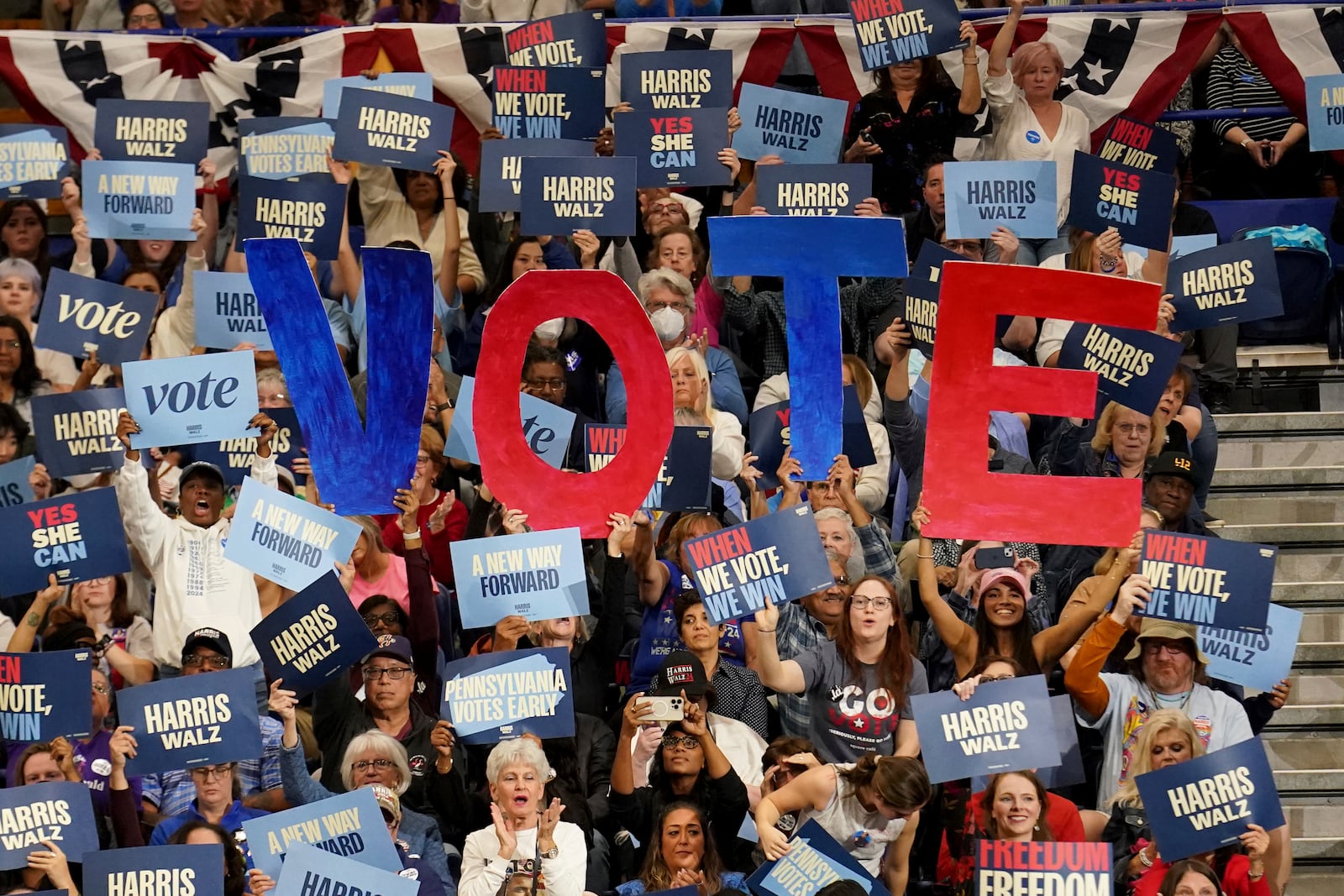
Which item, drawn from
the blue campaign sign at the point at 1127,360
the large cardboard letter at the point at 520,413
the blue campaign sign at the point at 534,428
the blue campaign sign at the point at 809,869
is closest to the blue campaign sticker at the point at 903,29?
the blue campaign sign at the point at 1127,360

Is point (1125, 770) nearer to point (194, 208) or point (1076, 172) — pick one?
point (1076, 172)

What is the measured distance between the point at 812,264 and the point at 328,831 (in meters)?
2.98

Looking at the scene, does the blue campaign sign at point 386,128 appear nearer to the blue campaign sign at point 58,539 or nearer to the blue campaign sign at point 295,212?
the blue campaign sign at point 295,212

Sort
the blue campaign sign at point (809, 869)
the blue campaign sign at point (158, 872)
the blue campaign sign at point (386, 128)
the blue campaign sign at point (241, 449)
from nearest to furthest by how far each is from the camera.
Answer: the blue campaign sign at point (809, 869) → the blue campaign sign at point (158, 872) → the blue campaign sign at point (241, 449) → the blue campaign sign at point (386, 128)

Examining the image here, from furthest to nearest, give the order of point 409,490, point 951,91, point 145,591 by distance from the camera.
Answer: point 951,91 → point 145,591 → point 409,490

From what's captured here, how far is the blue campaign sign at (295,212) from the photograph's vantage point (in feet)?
32.1

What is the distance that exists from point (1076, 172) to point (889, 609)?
259cm

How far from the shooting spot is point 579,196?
9.44m

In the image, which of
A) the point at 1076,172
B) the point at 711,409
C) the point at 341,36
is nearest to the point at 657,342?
the point at 711,409

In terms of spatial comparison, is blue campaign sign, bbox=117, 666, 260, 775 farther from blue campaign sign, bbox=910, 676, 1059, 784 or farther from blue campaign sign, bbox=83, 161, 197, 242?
Result: blue campaign sign, bbox=83, 161, 197, 242

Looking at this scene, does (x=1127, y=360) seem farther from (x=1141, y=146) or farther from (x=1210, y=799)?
(x=1210, y=799)

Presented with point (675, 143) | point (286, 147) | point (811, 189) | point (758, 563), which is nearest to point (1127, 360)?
point (811, 189)

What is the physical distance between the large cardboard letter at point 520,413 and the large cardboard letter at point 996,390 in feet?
3.36

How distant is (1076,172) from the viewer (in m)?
9.62
